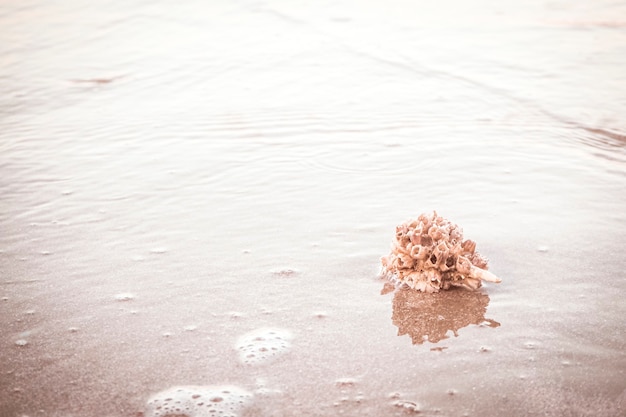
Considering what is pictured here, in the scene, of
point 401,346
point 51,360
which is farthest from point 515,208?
point 51,360

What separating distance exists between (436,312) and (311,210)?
1.33 metres

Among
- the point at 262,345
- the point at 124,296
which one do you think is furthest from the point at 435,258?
the point at 124,296

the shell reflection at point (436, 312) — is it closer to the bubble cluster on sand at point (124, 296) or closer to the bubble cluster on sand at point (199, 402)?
the bubble cluster on sand at point (199, 402)

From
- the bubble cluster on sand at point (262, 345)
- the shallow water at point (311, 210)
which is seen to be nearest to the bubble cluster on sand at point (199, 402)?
the shallow water at point (311, 210)

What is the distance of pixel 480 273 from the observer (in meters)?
3.47

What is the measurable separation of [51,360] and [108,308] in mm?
442

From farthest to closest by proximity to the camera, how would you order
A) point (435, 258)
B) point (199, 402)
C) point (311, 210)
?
point (311, 210), point (435, 258), point (199, 402)

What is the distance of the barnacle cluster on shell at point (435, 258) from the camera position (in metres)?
3.43

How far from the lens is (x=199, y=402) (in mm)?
2791

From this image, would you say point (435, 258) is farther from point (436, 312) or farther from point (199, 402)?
point (199, 402)

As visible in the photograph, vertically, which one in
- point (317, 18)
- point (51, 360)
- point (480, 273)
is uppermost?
point (317, 18)

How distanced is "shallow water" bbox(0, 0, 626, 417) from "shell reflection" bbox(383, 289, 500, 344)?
Result: 0.01 meters

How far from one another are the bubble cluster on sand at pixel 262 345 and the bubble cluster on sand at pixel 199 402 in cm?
21

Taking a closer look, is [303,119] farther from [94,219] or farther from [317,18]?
[317,18]
